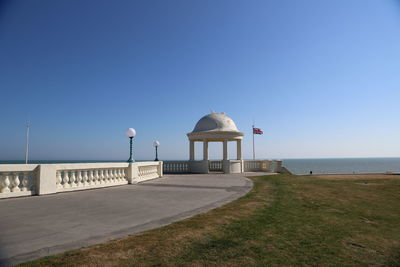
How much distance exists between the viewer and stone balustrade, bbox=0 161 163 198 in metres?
8.85

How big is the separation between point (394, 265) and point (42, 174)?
1113 cm

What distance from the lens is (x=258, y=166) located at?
2814 cm

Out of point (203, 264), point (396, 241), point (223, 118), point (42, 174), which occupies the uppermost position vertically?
point (223, 118)

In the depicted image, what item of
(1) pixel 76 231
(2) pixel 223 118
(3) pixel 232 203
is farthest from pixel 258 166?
(1) pixel 76 231

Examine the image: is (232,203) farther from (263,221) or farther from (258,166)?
(258,166)

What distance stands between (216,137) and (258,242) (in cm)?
2090

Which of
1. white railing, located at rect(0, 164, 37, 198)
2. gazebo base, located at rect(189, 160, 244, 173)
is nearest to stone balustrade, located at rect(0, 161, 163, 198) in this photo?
white railing, located at rect(0, 164, 37, 198)

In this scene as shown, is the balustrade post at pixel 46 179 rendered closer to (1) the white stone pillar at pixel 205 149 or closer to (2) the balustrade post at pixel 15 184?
(2) the balustrade post at pixel 15 184

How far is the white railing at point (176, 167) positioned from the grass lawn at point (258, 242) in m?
18.1

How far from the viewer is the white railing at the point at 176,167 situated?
25116mm

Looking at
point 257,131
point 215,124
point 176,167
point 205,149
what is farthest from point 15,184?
point 257,131

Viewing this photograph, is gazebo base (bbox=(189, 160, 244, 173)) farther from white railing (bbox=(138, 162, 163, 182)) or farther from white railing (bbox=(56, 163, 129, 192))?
white railing (bbox=(56, 163, 129, 192))

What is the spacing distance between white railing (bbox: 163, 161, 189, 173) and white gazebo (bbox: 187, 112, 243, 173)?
57 cm

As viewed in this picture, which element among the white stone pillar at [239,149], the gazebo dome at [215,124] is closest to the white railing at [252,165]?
the white stone pillar at [239,149]
